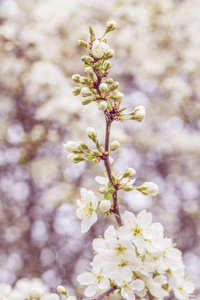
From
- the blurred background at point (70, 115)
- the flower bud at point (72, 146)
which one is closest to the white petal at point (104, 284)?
the flower bud at point (72, 146)

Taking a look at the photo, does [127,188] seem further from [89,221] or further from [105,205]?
[89,221]

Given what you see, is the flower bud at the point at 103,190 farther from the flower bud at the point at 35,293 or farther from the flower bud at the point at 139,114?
the flower bud at the point at 35,293

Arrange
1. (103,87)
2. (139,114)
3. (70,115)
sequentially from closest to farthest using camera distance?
(103,87), (139,114), (70,115)

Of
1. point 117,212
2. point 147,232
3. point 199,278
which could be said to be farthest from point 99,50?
point 199,278

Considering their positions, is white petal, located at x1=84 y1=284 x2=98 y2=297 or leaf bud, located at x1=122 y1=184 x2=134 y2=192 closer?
leaf bud, located at x1=122 y1=184 x2=134 y2=192

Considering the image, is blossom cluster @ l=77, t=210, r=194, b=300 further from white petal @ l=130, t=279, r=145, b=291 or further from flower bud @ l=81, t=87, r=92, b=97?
flower bud @ l=81, t=87, r=92, b=97

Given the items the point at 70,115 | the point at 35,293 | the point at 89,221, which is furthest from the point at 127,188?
the point at 70,115

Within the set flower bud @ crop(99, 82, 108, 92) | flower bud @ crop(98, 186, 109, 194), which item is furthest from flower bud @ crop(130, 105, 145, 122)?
flower bud @ crop(98, 186, 109, 194)
